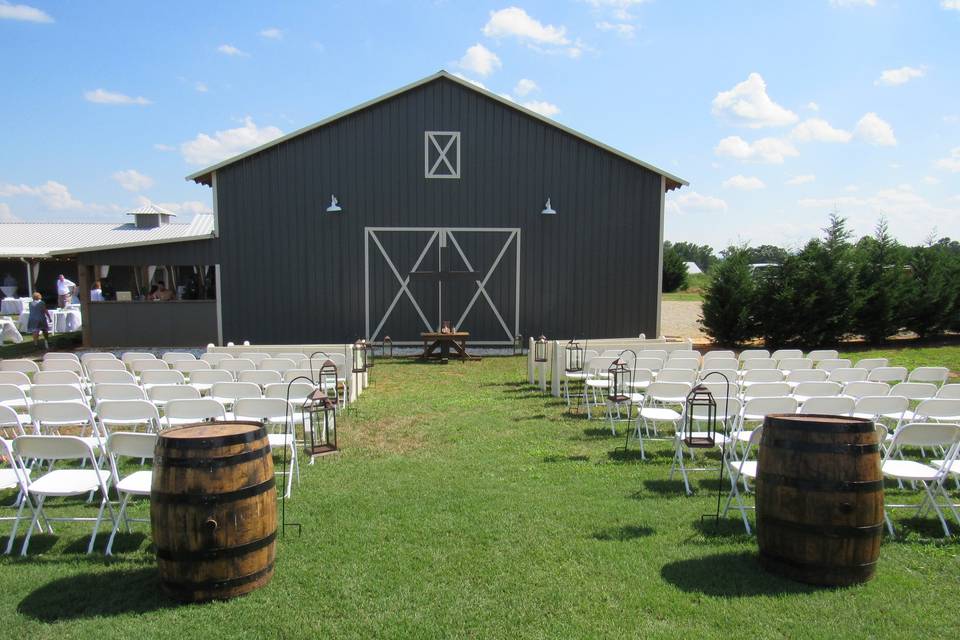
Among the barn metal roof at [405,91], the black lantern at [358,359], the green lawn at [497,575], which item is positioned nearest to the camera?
the green lawn at [497,575]

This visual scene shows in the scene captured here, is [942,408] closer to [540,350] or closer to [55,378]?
[540,350]

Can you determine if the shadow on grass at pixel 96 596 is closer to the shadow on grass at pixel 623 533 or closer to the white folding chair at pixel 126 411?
the white folding chair at pixel 126 411

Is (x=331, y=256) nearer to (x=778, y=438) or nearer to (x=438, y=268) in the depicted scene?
(x=438, y=268)

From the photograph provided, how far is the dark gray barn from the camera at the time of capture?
14859 mm

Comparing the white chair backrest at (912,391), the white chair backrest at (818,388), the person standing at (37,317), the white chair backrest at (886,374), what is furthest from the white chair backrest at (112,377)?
the person standing at (37,317)

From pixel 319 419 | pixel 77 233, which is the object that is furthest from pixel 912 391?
pixel 77 233

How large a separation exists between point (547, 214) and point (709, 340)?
6.17 meters

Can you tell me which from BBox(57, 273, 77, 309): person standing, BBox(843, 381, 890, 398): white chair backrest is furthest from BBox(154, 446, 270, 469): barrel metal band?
BBox(57, 273, 77, 309): person standing

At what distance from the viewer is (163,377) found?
24.4 feet

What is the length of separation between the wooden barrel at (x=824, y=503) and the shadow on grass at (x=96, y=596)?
344 centimetres

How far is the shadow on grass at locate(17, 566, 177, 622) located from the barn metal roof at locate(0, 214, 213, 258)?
22.1m

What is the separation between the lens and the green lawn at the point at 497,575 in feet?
10.3

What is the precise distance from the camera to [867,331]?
16312mm

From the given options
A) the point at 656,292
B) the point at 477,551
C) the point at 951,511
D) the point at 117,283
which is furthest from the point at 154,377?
the point at 117,283
